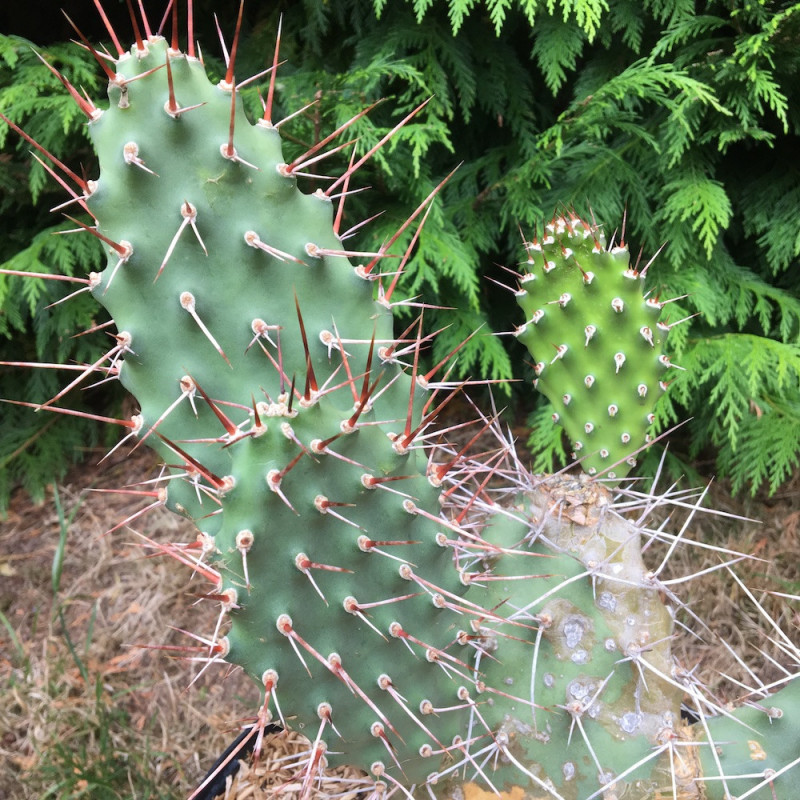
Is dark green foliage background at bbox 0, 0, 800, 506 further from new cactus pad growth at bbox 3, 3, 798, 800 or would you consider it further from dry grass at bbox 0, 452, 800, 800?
new cactus pad growth at bbox 3, 3, 798, 800

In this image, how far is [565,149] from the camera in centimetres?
160

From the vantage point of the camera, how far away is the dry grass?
4.29ft

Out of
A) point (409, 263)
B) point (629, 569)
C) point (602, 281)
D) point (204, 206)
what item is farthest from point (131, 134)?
point (409, 263)

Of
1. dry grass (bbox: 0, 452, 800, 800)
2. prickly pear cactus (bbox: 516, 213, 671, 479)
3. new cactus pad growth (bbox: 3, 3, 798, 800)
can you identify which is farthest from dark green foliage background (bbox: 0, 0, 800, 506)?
new cactus pad growth (bbox: 3, 3, 798, 800)

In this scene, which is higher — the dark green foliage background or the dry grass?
the dark green foliage background

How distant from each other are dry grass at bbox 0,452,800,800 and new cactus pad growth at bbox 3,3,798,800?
0.43m

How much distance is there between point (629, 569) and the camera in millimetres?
831

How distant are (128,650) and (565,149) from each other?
1552 mm

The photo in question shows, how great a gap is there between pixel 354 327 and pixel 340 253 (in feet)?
0.26

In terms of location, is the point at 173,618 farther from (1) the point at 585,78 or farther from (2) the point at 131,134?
(1) the point at 585,78

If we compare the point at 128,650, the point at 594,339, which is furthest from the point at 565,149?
the point at 128,650

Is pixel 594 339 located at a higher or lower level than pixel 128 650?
higher

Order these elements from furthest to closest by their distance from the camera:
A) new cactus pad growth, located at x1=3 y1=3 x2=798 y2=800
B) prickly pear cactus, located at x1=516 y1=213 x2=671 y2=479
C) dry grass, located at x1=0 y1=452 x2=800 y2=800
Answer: dry grass, located at x1=0 y1=452 x2=800 y2=800
prickly pear cactus, located at x1=516 y1=213 x2=671 y2=479
new cactus pad growth, located at x1=3 y1=3 x2=798 y2=800

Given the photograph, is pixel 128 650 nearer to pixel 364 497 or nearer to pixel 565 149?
pixel 364 497
